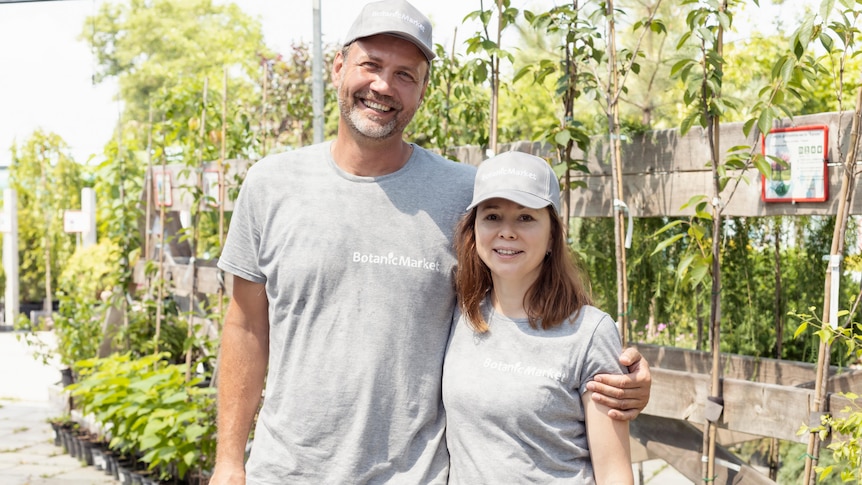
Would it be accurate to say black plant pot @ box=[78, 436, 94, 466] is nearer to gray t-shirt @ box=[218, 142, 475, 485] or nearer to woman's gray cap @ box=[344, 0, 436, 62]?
gray t-shirt @ box=[218, 142, 475, 485]

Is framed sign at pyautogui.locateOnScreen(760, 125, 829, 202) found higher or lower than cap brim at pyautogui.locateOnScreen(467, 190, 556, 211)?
higher

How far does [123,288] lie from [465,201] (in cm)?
472

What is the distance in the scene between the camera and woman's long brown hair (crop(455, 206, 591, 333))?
1834 mm

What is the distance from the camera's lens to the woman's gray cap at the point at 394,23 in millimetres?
1921

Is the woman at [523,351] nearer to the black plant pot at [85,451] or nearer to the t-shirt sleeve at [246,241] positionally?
the t-shirt sleeve at [246,241]

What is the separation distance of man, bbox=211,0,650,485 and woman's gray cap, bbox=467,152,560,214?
150 mm

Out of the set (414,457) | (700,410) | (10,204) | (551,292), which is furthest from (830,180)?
(10,204)

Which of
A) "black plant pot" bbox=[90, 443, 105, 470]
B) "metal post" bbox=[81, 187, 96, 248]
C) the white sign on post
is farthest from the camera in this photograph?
"metal post" bbox=[81, 187, 96, 248]

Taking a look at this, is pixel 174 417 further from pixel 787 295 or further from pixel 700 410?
pixel 787 295

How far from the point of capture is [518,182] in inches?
72.1

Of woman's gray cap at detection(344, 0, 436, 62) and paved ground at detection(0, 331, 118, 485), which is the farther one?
paved ground at detection(0, 331, 118, 485)

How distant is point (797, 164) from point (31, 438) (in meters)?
5.61

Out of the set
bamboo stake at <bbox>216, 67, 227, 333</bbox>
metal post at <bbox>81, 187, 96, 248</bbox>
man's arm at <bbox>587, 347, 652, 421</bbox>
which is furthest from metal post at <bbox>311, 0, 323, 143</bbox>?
metal post at <bbox>81, 187, 96, 248</bbox>

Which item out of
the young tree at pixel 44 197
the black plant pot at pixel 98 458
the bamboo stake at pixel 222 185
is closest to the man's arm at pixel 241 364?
the bamboo stake at pixel 222 185
